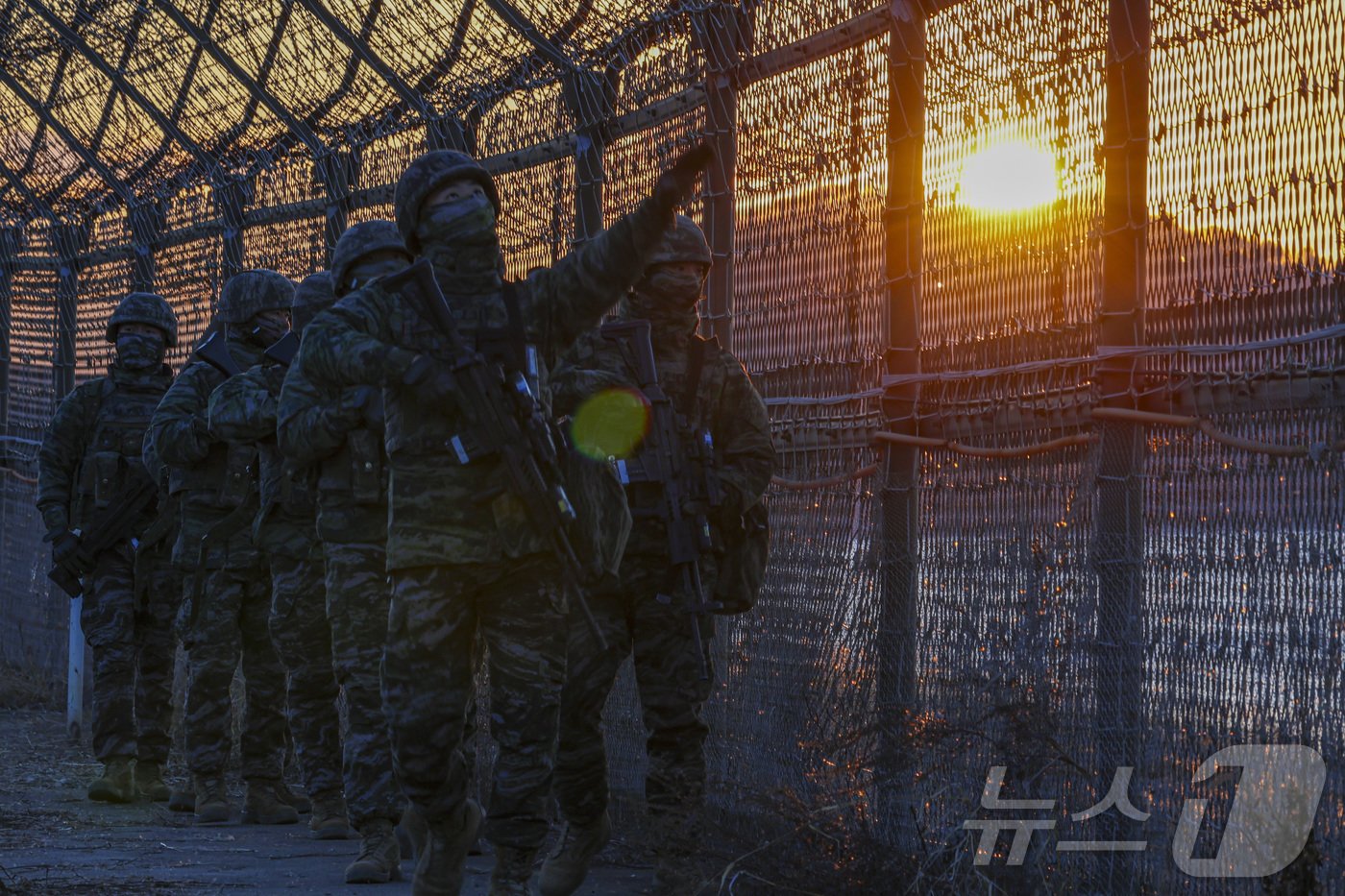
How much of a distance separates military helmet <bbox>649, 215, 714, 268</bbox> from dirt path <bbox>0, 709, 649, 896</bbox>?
5.93 feet

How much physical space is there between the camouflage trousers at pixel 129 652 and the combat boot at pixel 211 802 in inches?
26.6

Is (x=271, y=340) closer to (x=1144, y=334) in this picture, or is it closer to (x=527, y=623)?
(x=527, y=623)

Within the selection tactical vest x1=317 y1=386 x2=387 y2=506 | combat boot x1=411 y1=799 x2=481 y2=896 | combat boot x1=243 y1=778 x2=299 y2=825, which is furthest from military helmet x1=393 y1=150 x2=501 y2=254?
combat boot x1=243 y1=778 x2=299 y2=825

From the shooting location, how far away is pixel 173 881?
17.6 ft

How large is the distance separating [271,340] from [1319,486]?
4.31 metres

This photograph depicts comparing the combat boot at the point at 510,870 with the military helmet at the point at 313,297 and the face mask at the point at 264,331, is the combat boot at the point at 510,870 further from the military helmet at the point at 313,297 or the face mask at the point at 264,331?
the face mask at the point at 264,331

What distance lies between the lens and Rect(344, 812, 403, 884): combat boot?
17.4ft

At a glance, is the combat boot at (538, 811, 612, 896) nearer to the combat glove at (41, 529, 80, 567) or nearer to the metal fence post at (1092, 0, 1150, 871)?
the metal fence post at (1092, 0, 1150, 871)

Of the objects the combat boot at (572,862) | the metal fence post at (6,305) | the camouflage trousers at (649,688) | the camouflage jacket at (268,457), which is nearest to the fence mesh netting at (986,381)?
the camouflage trousers at (649,688)

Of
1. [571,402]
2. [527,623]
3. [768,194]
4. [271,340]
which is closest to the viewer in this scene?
[527,623]

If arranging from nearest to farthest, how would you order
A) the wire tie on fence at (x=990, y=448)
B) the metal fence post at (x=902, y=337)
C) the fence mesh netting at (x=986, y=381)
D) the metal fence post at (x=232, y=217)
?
the fence mesh netting at (x=986, y=381)
the wire tie on fence at (x=990, y=448)
the metal fence post at (x=902, y=337)
the metal fence post at (x=232, y=217)

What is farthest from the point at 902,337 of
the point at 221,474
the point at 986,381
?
the point at 221,474

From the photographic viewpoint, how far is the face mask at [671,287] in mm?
5250

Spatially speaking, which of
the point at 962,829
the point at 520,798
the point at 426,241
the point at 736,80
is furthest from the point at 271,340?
the point at 962,829
